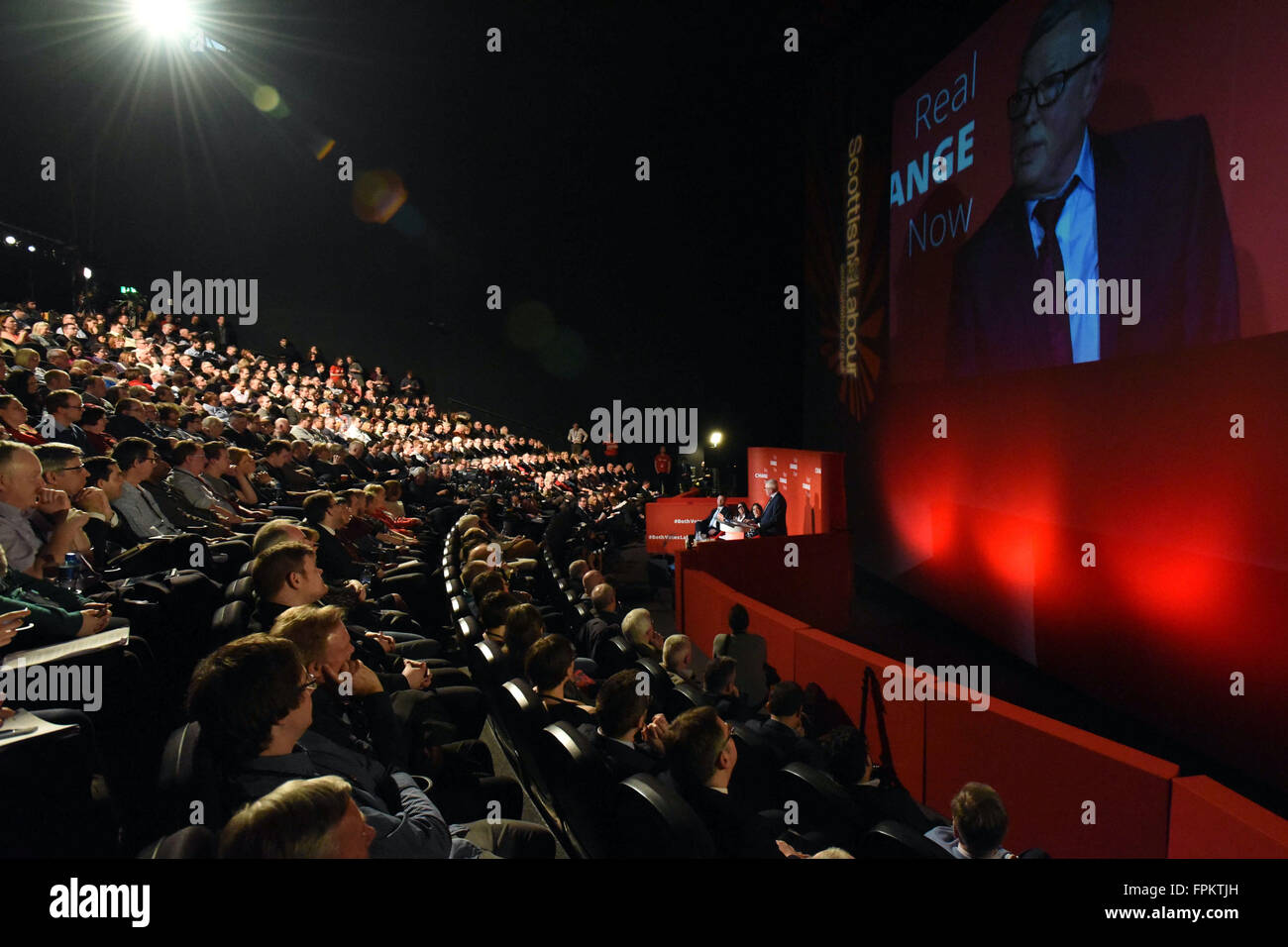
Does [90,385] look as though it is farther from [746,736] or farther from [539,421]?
[539,421]

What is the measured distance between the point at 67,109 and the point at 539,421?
9767mm

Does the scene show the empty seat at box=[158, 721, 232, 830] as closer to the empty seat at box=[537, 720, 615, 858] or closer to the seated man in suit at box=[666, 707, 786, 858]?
the empty seat at box=[537, 720, 615, 858]

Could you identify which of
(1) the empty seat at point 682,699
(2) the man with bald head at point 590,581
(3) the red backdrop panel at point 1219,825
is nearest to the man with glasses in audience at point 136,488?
(2) the man with bald head at point 590,581

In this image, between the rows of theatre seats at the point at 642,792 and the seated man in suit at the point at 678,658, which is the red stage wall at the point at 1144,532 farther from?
the seated man in suit at the point at 678,658

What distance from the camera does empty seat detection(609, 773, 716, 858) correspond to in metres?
1.46

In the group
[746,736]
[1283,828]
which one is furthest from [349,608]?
[1283,828]

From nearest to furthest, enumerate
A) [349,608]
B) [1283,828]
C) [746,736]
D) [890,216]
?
[1283,828]
[746,736]
[349,608]
[890,216]

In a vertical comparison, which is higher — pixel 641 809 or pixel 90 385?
pixel 90 385

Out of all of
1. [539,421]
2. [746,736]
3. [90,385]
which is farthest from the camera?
[539,421]
